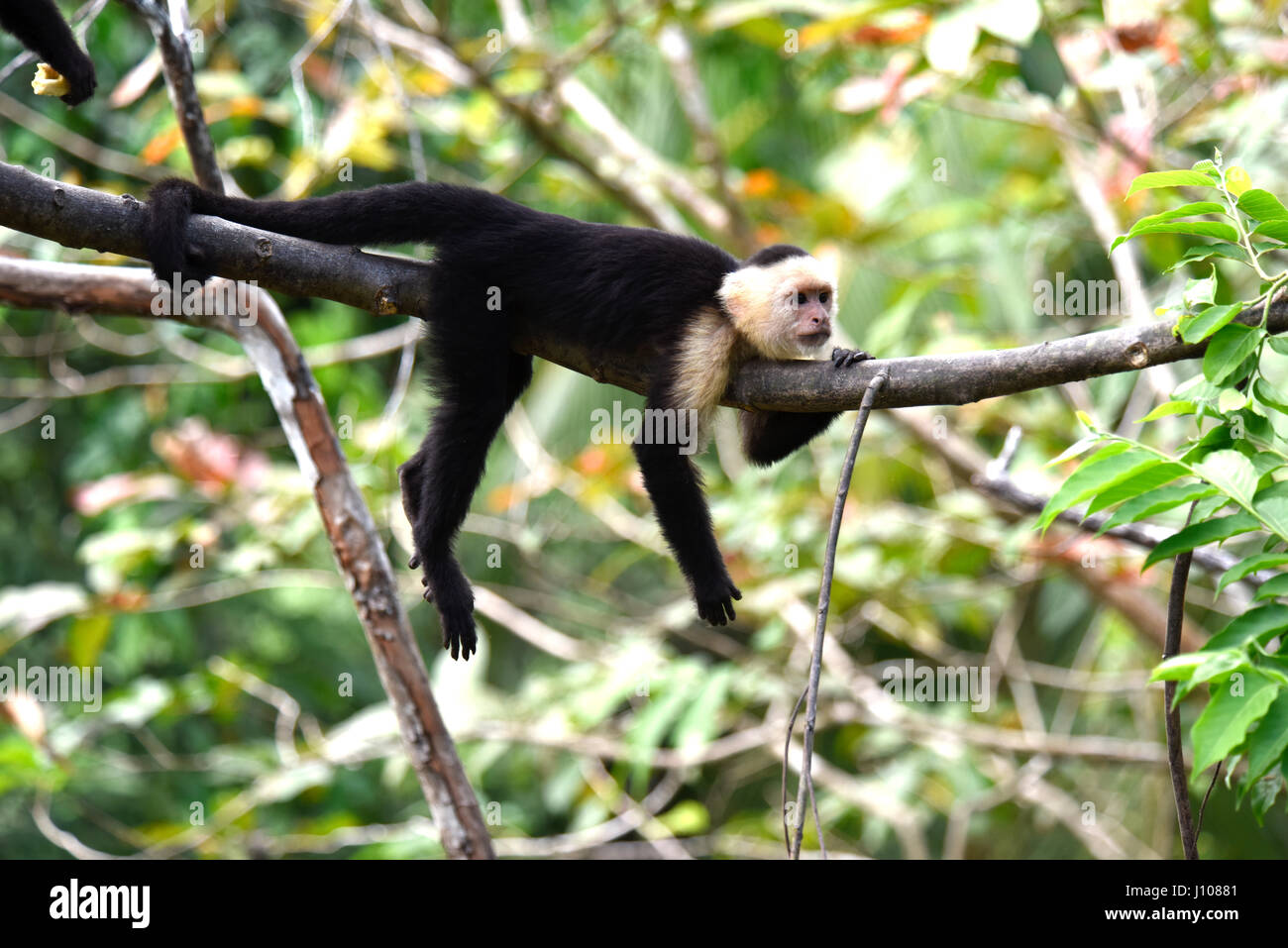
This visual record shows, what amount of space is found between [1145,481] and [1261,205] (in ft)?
2.18

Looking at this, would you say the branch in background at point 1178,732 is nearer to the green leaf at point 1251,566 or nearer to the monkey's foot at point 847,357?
the green leaf at point 1251,566

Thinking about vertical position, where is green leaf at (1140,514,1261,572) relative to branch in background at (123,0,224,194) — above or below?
below

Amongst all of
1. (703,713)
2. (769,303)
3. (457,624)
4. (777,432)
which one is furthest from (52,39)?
(703,713)

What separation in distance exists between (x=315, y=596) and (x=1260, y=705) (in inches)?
401

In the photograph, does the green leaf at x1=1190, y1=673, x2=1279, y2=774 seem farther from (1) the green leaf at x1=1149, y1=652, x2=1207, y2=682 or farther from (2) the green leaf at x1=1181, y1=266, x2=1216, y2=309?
(2) the green leaf at x1=1181, y1=266, x2=1216, y2=309

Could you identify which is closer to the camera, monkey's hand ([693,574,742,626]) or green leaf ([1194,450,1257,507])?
green leaf ([1194,450,1257,507])

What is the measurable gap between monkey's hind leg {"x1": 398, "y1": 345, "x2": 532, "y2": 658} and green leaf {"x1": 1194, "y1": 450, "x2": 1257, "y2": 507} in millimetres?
2131

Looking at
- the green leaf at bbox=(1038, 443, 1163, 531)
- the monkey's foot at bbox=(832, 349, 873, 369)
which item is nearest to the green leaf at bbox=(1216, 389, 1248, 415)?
the green leaf at bbox=(1038, 443, 1163, 531)

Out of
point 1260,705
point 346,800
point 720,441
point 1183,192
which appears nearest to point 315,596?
point 346,800

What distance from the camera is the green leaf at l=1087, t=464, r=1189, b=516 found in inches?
90.6

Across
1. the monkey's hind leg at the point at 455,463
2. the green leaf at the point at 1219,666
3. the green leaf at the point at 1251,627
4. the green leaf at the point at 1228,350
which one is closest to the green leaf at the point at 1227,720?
the green leaf at the point at 1219,666

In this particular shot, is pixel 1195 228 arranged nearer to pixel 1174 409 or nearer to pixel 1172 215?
pixel 1172 215

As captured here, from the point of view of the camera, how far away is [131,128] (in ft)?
27.2
